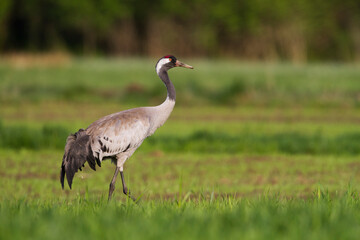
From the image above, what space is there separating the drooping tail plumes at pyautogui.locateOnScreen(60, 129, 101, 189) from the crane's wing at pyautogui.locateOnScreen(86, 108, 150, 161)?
10 centimetres

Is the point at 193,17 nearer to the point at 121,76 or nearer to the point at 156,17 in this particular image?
the point at 156,17

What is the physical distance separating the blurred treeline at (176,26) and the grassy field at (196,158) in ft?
61.5

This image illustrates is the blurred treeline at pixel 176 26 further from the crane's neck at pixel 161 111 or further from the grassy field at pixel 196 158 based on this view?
the crane's neck at pixel 161 111

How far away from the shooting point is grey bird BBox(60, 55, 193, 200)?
773 cm

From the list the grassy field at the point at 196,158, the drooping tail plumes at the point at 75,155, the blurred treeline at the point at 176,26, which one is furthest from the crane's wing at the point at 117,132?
the blurred treeline at the point at 176,26

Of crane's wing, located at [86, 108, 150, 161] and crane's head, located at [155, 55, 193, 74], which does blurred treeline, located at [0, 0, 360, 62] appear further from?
crane's wing, located at [86, 108, 150, 161]

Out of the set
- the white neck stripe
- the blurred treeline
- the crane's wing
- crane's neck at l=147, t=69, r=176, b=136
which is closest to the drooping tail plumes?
the crane's wing

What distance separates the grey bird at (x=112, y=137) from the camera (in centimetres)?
773

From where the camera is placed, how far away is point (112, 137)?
8.04 meters

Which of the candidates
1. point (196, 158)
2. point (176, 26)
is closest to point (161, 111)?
point (196, 158)

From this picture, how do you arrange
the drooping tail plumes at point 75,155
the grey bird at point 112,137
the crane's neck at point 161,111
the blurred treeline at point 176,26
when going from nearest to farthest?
the drooping tail plumes at point 75,155, the grey bird at point 112,137, the crane's neck at point 161,111, the blurred treeline at point 176,26

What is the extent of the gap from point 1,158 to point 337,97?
52.3 ft

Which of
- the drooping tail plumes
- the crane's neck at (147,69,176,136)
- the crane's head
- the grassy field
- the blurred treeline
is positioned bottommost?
the grassy field

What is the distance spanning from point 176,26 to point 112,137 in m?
53.6
